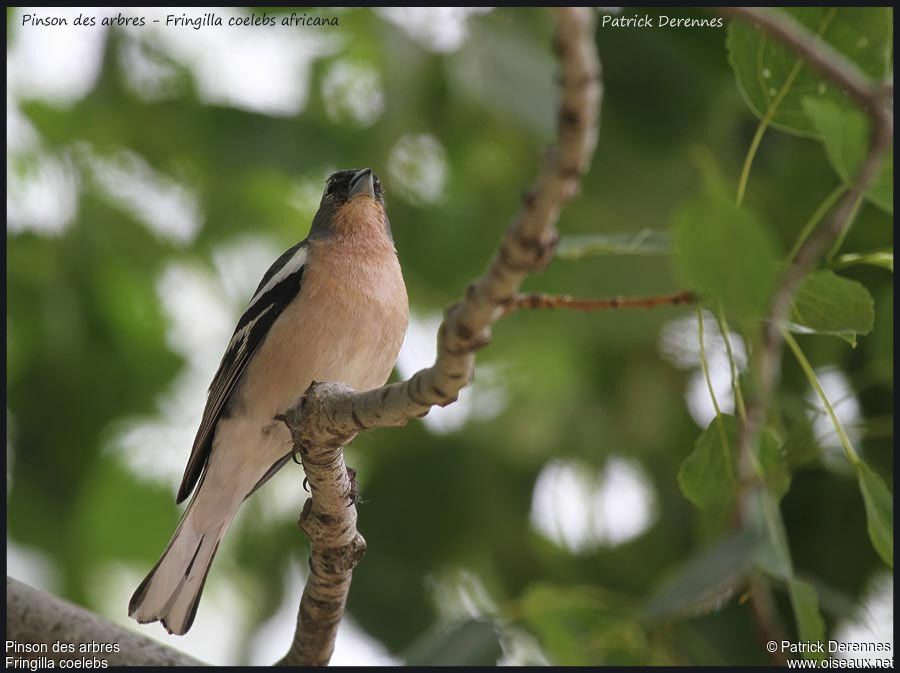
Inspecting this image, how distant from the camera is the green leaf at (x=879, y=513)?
2.09 metres

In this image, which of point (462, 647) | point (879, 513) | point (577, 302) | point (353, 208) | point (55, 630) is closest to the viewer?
point (577, 302)

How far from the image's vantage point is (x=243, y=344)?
3.84m

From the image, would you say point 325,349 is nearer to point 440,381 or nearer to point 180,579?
point 180,579

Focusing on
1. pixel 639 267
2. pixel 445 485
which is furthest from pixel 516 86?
pixel 445 485

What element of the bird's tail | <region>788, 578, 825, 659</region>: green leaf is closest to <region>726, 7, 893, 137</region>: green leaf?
<region>788, 578, 825, 659</region>: green leaf

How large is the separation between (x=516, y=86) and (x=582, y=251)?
6.32ft

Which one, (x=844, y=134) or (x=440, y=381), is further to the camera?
(x=440, y=381)

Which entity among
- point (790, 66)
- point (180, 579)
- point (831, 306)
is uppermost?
point (790, 66)

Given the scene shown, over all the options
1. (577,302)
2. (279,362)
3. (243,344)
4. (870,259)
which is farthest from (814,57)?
(243,344)

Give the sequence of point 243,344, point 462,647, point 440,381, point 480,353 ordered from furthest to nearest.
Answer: point 480,353, point 243,344, point 462,647, point 440,381

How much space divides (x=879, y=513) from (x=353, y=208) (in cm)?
255

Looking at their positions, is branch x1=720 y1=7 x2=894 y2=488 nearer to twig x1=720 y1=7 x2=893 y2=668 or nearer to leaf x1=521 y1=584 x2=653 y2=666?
twig x1=720 y1=7 x2=893 y2=668

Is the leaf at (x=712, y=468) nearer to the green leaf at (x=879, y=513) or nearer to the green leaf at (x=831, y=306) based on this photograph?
the green leaf at (x=879, y=513)

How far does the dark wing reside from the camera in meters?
3.80
